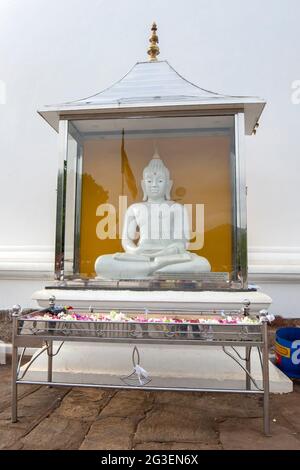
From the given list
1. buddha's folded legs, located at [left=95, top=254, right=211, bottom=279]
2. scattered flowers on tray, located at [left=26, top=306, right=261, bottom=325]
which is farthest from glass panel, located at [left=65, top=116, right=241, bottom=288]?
scattered flowers on tray, located at [left=26, top=306, right=261, bottom=325]

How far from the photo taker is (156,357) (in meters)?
2.21

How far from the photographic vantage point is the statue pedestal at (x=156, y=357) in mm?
2037

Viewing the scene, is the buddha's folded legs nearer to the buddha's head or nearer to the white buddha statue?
the white buddha statue

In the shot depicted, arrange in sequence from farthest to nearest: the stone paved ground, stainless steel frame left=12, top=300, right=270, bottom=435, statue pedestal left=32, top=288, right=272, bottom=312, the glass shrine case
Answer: the glass shrine case → statue pedestal left=32, top=288, right=272, bottom=312 → stainless steel frame left=12, top=300, right=270, bottom=435 → the stone paved ground

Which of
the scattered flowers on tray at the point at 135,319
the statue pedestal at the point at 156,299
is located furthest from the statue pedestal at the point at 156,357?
the scattered flowers on tray at the point at 135,319

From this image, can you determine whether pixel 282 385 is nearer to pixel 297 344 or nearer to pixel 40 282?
pixel 297 344

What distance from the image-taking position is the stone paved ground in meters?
1.48

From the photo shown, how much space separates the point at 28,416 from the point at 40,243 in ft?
5.40

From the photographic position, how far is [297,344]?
2207 mm

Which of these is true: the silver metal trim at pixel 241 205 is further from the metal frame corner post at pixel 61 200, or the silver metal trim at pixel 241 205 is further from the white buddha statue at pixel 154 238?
the metal frame corner post at pixel 61 200

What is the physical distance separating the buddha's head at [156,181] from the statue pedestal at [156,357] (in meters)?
0.69

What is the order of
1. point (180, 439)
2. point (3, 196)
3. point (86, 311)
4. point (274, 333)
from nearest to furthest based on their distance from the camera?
point (180, 439)
point (86, 311)
point (274, 333)
point (3, 196)

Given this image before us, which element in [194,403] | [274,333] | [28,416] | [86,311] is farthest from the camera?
[274,333]

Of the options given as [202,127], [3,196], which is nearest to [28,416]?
[202,127]
